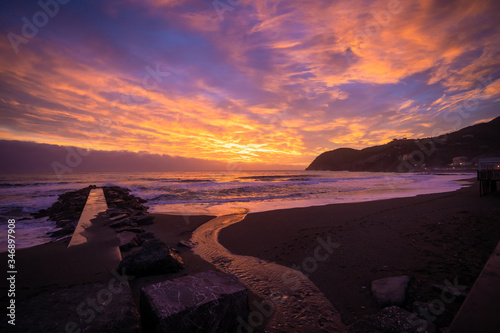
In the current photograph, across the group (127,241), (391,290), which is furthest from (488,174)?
(127,241)

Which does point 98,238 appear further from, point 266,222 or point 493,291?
point 493,291

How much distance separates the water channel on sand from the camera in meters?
3.38

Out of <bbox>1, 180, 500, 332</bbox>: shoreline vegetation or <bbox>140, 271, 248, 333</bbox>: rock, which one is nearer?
<bbox>140, 271, 248, 333</bbox>: rock

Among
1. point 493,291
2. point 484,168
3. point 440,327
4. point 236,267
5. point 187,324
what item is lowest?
point 236,267

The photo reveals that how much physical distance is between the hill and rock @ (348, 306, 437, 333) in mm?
118023

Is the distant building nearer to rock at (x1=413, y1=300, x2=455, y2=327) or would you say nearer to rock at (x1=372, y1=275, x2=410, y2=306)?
rock at (x1=372, y1=275, x2=410, y2=306)

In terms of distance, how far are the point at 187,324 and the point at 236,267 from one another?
9.81 feet

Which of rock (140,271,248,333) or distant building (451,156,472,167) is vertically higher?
distant building (451,156,472,167)

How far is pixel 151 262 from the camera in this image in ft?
15.7

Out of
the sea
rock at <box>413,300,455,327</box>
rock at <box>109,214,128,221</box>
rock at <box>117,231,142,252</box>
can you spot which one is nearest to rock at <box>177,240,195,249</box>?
rock at <box>117,231,142,252</box>

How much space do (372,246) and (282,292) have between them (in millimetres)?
Result: 3312

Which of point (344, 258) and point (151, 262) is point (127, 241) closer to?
point (151, 262)

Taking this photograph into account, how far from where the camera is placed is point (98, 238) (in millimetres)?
7523

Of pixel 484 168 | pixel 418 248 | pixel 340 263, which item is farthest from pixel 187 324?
pixel 484 168
